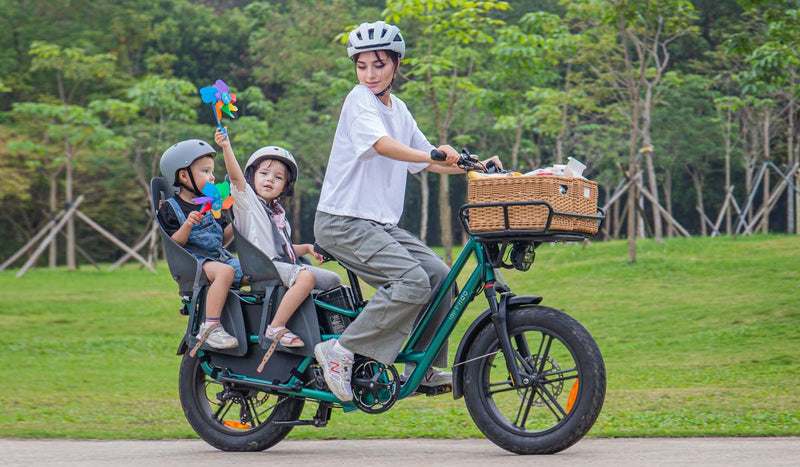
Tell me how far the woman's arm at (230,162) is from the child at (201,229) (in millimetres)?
246

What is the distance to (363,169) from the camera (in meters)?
5.33

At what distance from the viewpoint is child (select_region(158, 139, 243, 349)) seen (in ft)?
18.7

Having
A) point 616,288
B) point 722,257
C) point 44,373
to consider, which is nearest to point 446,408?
point 44,373

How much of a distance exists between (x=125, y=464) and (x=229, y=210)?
1.40 m

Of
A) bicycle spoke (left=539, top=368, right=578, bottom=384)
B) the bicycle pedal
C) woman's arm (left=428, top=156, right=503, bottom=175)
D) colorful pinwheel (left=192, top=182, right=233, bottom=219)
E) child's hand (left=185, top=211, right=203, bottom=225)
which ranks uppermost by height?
woman's arm (left=428, top=156, right=503, bottom=175)

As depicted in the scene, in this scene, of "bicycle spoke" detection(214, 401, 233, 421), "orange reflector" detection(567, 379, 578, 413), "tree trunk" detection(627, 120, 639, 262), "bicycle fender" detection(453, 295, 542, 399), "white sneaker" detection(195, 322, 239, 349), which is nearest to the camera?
"orange reflector" detection(567, 379, 578, 413)

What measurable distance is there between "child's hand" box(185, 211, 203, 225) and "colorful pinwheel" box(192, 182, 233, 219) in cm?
4

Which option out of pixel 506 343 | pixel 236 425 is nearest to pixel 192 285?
pixel 236 425

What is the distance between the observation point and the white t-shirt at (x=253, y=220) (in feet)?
18.7

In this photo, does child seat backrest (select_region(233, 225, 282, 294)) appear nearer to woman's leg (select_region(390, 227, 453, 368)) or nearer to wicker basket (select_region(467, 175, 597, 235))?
woman's leg (select_region(390, 227, 453, 368))

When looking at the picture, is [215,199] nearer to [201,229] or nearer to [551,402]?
[201,229]

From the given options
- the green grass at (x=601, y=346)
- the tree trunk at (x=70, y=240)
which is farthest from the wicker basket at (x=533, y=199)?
the tree trunk at (x=70, y=240)

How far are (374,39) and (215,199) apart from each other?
3.75ft

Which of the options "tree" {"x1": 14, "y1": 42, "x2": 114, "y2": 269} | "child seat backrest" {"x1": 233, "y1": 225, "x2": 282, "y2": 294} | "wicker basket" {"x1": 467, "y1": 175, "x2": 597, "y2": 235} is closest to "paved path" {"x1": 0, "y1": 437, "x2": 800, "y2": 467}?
"child seat backrest" {"x1": 233, "y1": 225, "x2": 282, "y2": 294}
